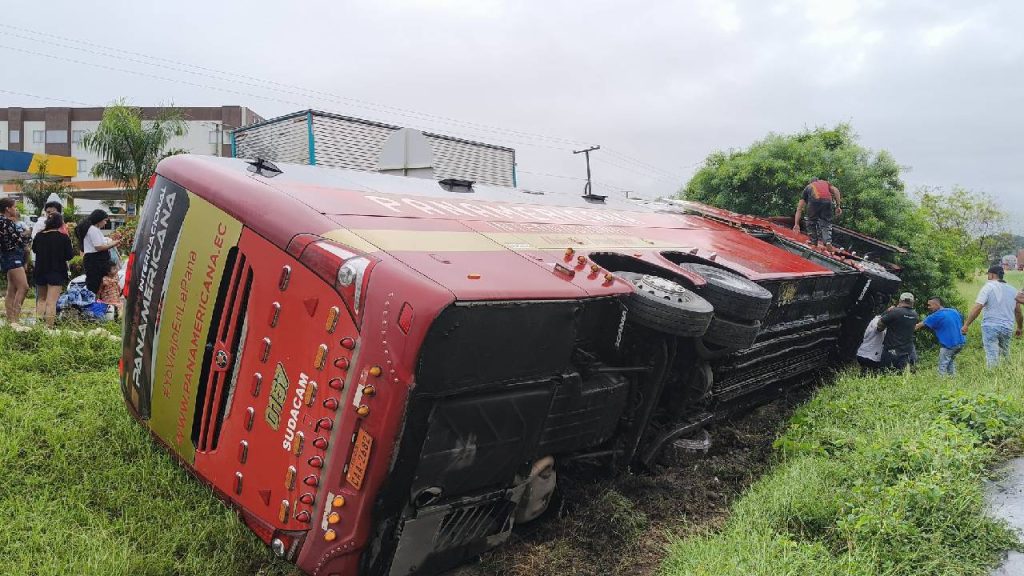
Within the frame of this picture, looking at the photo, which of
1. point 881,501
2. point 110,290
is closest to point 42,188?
point 110,290

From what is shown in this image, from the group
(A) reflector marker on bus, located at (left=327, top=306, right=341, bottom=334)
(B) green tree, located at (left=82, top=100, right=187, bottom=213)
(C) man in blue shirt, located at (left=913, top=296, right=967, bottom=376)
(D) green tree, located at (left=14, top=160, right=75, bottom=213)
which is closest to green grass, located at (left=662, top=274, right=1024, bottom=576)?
(A) reflector marker on bus, located at (left=327, top=306, right=341, bottom=334)

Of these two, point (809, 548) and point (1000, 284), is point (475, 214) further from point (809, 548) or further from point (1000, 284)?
point (1000, 284)

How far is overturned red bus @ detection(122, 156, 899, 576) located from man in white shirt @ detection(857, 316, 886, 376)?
4.10 metres

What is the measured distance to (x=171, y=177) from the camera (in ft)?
12.3

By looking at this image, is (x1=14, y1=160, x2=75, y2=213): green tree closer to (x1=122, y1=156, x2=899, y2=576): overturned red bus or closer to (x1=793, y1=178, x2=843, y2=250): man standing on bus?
(x1=122, y1=156, x2=899, y2=576): overturned red bus

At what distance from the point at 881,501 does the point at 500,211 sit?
2.83 meters

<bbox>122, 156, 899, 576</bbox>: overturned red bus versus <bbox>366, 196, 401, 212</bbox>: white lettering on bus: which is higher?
<bbox>366, 196, 401, 212</bbox>: white lettering on bus

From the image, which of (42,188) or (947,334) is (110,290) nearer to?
(947,334)

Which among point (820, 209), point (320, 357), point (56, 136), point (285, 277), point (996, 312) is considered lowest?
point (56, 136)

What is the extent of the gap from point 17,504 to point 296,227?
2154 millimetres

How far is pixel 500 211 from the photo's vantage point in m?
4.54

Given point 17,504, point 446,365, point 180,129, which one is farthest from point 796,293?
point 180,129

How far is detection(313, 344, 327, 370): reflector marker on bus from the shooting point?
269cm

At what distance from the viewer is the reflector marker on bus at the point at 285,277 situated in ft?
9.55
